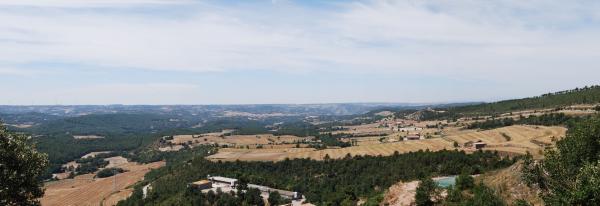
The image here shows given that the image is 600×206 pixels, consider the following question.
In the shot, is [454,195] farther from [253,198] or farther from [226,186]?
[226,186]

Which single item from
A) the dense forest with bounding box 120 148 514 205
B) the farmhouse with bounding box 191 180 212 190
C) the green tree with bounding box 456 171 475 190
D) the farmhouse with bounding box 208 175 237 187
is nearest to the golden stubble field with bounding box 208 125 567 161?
the dense forest with bounding box 120 148 514 205

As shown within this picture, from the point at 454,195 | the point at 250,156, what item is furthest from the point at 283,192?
the point at 454,195

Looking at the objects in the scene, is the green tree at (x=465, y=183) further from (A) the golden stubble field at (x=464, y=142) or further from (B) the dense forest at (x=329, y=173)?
(A) the golden stubble field at (x=464, y=142)

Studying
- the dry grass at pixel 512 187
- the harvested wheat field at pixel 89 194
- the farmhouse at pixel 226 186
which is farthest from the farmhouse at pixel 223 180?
the dry grass at pixel 512 187

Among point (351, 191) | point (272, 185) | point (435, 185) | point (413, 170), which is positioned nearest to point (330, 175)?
point (272, 185)

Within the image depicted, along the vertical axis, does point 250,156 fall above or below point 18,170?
below

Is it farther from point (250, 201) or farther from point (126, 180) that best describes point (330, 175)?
point (126, 180)

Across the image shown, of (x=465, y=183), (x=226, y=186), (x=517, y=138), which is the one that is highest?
(x=465, y=183)
